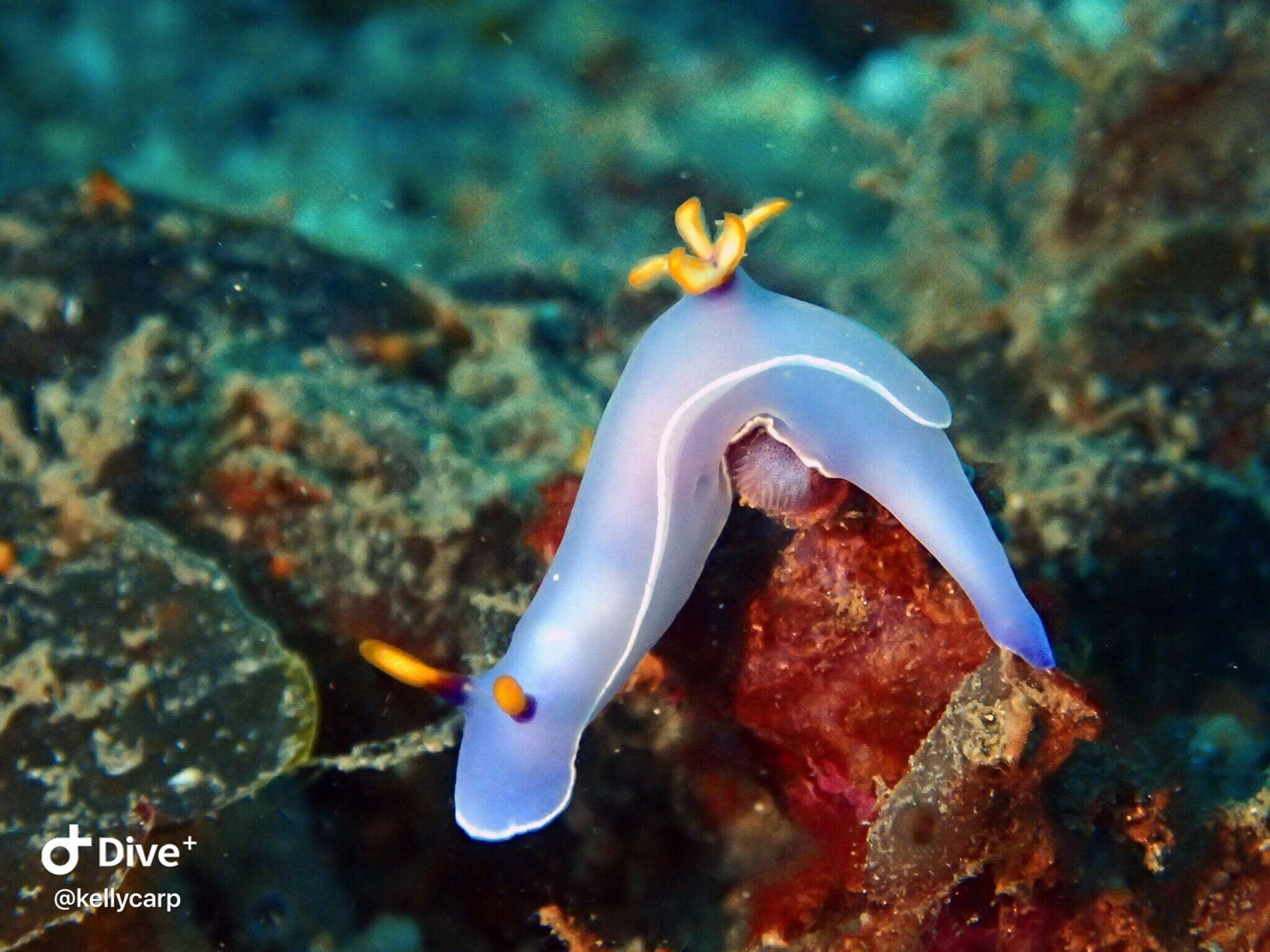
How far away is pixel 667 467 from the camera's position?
2.25m

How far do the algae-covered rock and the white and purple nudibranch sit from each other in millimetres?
758

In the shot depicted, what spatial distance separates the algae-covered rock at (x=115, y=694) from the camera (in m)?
2.43

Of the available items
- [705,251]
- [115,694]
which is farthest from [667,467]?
[115,694]

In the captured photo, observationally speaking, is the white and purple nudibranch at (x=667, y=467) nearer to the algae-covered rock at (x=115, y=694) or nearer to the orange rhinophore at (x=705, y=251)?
the orange rhinophore at (x=705, y=251)

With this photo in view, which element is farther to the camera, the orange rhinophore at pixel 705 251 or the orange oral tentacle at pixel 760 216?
the orange oral tentacle at pixel 760 216

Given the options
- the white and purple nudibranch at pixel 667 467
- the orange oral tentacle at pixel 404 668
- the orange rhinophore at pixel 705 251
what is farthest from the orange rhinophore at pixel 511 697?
the orange rhinophore at pixel 705 251

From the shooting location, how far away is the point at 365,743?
115 inches

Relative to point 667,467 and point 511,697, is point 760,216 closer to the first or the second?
point 667,467

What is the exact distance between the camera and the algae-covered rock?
2.43m

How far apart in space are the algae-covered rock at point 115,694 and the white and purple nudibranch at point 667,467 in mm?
758

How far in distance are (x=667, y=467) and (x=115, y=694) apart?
5.81ft

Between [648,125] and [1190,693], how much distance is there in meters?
4.65

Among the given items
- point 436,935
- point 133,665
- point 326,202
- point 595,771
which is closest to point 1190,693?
point 595,771

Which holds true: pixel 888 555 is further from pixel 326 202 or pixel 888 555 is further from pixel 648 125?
pixel 326 202
